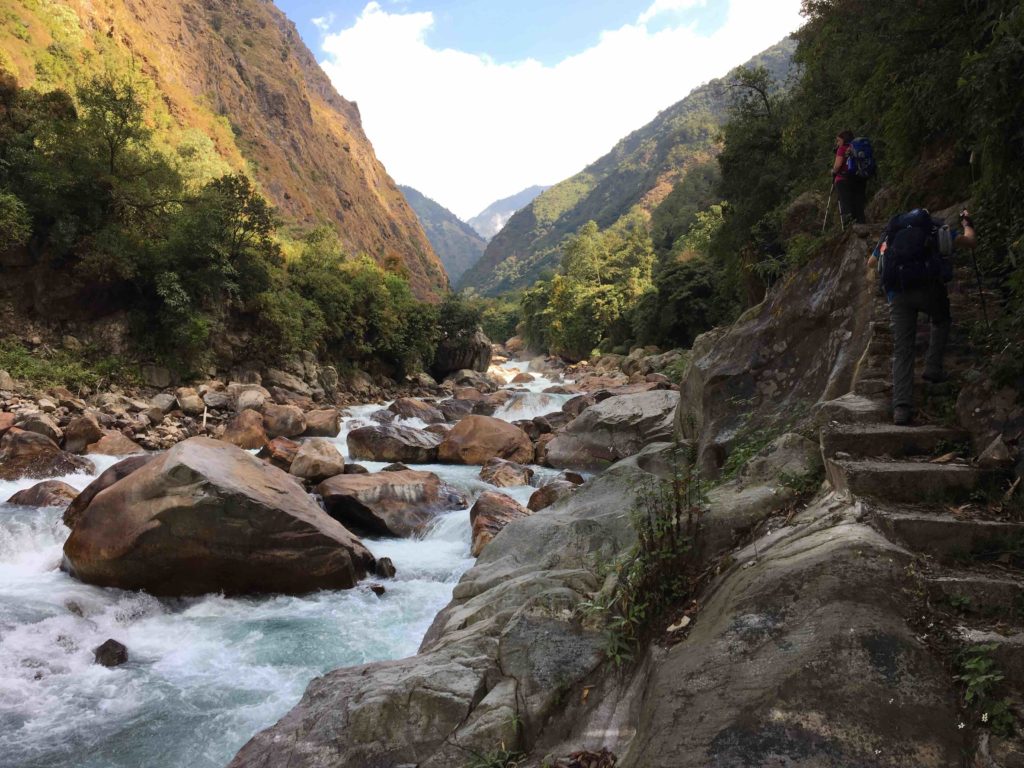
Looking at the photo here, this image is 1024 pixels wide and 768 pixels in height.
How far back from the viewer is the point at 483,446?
15.5 metres

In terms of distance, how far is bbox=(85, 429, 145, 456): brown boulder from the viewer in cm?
1323

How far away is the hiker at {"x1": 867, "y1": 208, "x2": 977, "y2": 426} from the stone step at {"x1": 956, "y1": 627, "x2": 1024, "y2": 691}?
6.94 ft

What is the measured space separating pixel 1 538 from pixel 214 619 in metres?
3.89

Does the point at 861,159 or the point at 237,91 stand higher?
the point at 237,91

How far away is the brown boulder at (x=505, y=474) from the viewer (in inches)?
524

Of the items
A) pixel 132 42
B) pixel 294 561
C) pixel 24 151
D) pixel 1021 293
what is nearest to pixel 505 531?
pixel 294 561

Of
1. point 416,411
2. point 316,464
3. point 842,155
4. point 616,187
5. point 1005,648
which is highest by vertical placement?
point 616,187

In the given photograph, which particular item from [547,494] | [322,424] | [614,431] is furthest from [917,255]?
[322,424]

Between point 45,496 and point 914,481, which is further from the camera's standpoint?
point 45,496

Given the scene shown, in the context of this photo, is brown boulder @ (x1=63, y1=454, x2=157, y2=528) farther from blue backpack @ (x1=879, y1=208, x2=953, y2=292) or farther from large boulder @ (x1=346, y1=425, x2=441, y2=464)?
blue backpack @ (x1=879, y1=208, x2=953, y2=292)

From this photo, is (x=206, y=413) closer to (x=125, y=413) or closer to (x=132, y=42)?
(x=125, y=413)

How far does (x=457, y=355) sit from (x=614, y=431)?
25.7 meters

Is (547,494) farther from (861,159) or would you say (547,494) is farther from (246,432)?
(246,432)

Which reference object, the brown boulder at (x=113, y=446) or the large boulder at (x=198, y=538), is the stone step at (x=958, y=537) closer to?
the large boulder at (x=198, y=538)
